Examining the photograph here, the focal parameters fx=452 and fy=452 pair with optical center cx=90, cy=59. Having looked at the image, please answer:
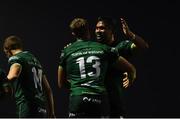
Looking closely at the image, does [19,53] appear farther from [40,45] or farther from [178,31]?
[178,31]

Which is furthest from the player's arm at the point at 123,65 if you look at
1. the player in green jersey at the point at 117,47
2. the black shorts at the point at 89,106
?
the black shorts at the point at 89,106

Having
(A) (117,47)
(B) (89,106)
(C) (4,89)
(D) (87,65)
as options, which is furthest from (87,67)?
(C) (4,89)

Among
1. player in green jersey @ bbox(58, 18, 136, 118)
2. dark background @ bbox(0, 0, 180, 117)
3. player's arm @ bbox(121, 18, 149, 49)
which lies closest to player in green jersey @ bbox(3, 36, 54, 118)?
player in green jersey @ bbox(58, 18, 136, 118)

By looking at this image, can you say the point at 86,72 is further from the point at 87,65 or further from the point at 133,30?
the point at 133,30

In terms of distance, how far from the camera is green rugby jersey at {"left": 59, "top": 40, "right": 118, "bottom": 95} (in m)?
3.02

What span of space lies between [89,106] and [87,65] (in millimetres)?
281

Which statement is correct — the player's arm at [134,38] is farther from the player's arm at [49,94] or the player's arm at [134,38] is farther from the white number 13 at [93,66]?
the player's arm at [49,94]

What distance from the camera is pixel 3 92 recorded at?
3.42 meters

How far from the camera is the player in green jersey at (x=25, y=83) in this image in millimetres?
3348

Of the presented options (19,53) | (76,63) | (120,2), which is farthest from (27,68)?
(120,2)

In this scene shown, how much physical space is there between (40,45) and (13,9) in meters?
0.56

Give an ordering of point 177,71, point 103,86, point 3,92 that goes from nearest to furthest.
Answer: point 103,86
point 3,92
point 177,71

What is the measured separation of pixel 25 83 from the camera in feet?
11.2

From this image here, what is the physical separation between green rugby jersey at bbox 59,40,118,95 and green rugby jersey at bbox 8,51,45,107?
1.24 feet
